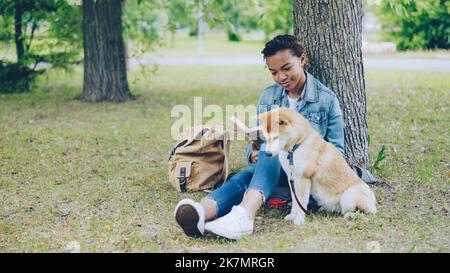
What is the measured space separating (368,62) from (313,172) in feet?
41.9

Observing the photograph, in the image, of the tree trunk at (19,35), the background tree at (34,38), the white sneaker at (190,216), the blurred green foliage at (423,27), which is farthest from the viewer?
the blurred green foliage at (423,27)

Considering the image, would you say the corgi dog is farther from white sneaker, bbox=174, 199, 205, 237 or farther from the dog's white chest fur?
white sneaker, bbox=174, 199, 205, 237

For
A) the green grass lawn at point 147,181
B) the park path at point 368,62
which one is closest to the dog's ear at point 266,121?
the green grass lawn at point 147,181

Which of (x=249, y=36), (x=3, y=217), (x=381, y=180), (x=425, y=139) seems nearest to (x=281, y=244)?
(x=381, y=180)

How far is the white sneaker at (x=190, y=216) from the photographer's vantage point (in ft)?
12.2

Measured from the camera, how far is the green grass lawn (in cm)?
383

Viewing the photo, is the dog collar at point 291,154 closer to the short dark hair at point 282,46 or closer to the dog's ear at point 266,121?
the dog's ear at point 266,121

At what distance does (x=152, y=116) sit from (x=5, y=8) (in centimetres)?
447

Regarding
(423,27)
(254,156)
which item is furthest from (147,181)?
(423,27)

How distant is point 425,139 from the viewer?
6.86 metres

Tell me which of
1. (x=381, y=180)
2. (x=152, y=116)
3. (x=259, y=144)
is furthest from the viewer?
(x=152, y=116)

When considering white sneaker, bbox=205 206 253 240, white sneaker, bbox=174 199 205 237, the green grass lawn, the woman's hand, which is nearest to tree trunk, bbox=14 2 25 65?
the green grass lawn

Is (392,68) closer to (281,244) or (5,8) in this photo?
(5,8)

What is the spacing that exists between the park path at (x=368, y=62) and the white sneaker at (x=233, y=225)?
8.90 meters
